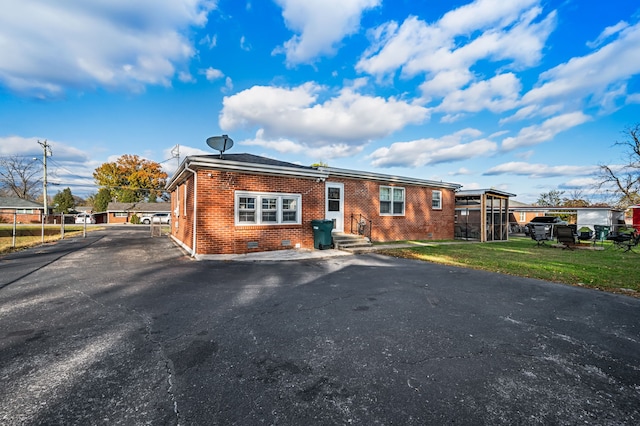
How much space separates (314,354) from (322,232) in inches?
321

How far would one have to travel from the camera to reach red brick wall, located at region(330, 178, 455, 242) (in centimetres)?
1338

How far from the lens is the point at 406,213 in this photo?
15.5m

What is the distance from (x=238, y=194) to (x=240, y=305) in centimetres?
594

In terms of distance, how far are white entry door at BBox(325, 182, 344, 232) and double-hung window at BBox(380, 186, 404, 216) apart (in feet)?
9.06

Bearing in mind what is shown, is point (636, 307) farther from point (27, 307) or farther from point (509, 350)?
point (27, 307)

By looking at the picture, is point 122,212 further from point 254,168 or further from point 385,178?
point 385,178

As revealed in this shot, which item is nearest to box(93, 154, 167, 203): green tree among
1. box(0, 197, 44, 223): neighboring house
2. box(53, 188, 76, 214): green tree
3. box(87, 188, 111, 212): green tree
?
box(87, 188, 111, 212): green tree

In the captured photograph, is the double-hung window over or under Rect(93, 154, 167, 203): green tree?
under

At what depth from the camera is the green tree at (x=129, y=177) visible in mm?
52406

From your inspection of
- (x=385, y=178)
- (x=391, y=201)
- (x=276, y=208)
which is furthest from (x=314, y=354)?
(x=391, y=201)

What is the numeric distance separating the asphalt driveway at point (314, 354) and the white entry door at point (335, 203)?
23.0 ft

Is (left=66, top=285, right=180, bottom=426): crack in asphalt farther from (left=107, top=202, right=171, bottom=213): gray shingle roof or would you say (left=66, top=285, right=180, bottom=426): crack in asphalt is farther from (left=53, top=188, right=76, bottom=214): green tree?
(left=53, top=188, right=76, bottom=214): green tree

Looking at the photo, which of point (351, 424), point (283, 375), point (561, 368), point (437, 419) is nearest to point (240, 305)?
point (283, 375)

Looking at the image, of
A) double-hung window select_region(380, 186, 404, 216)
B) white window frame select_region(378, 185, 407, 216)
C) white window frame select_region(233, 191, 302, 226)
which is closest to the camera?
white window frame select_region(233, 191, 302, 226)
